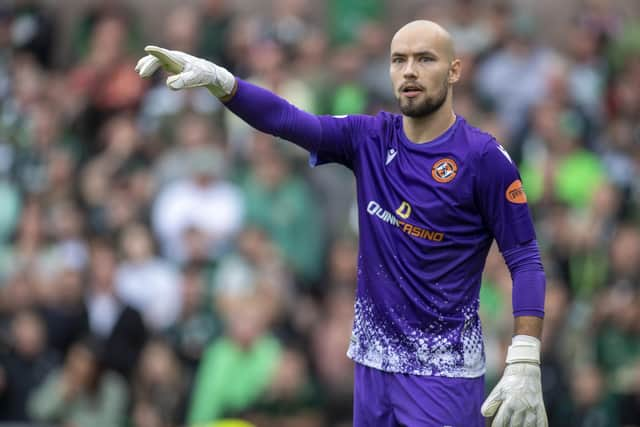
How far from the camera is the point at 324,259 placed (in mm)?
11484

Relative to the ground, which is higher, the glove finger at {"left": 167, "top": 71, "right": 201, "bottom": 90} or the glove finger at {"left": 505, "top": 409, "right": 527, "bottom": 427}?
the glove finger at {"left": 167, "top": 71, "right": 201, "bottom": 90}

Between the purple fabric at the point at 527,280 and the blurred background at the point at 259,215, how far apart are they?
4.32 m

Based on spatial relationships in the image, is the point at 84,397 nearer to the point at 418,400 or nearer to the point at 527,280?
the point at 418,400

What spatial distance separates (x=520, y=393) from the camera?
17.6 feet

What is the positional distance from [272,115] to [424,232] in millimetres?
869

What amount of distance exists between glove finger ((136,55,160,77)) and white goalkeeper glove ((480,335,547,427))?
6.49 feet

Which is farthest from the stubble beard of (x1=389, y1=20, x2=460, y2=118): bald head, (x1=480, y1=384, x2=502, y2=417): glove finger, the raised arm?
(x1=480, y1=384, x2=502, y2=417): glove finger

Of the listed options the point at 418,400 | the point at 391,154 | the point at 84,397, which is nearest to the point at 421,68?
the point at 391,154

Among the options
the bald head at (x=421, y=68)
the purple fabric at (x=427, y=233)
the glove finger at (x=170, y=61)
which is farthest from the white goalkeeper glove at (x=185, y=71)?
the bald head at (x=421, y=68)

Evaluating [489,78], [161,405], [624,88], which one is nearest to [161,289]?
[161,405]

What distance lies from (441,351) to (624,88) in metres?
7.30

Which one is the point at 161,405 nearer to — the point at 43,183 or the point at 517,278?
the point at 43,183

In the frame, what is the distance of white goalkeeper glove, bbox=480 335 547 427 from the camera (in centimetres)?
534

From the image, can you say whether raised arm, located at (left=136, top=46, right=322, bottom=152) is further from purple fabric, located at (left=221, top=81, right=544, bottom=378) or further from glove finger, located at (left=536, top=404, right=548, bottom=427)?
glove finger, located at (left=536, top=404, right=548, bottom=427)
